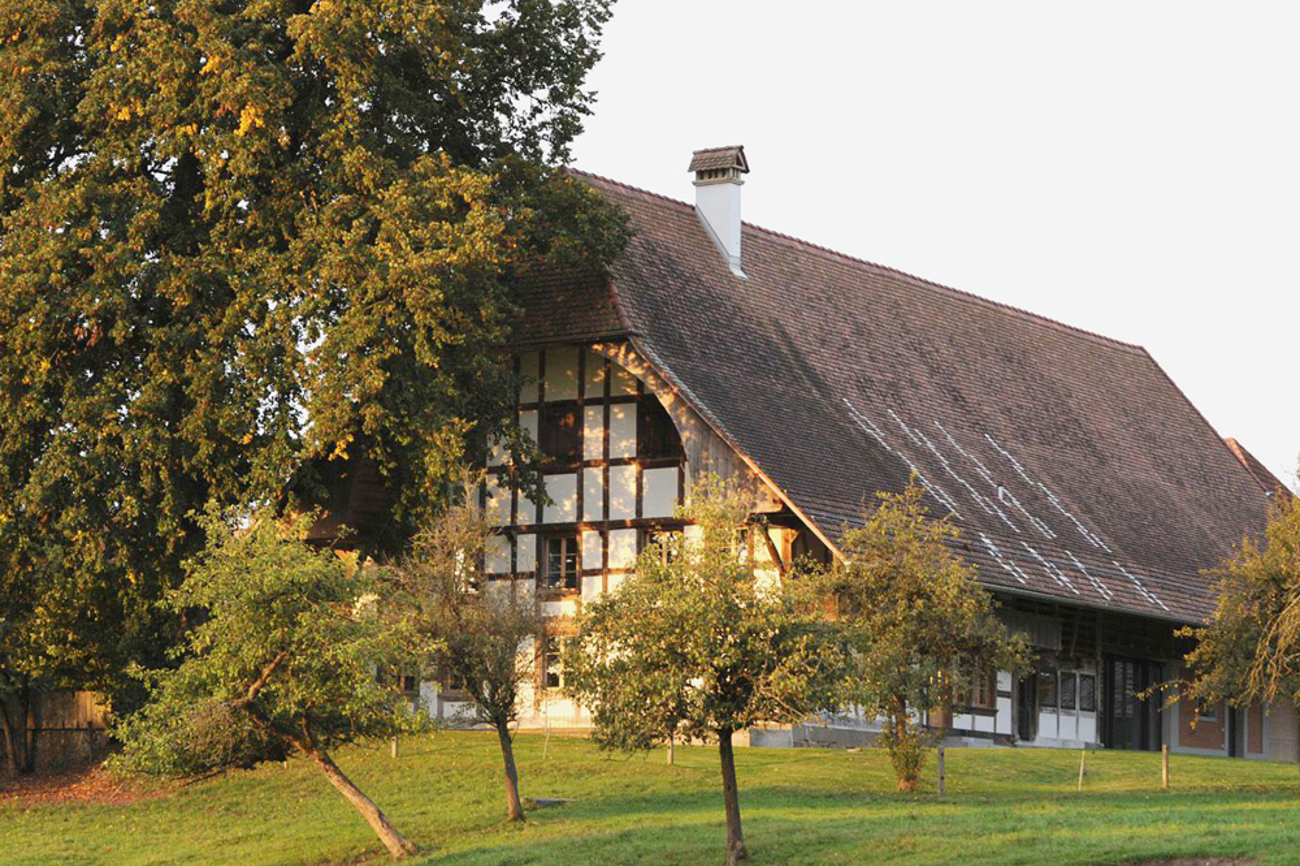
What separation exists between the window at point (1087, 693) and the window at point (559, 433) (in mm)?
12286

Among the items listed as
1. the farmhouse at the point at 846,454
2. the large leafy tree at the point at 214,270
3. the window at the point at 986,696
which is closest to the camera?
the large leafy tree at the point at 214,270

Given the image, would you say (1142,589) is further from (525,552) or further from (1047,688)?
(525,552)

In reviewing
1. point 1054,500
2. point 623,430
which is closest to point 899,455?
point 1054,500

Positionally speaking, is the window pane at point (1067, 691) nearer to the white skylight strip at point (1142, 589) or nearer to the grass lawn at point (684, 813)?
the white skylight strip at point (1142, 589)

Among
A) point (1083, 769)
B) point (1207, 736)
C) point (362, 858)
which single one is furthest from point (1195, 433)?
point (362, 858)

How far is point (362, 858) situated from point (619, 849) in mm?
4014

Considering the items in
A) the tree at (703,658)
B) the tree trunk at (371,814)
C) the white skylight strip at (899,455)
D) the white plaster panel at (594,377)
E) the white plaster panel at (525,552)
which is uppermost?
the white plaster panel at (594,377)

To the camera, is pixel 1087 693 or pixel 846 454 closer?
pixel 846 454

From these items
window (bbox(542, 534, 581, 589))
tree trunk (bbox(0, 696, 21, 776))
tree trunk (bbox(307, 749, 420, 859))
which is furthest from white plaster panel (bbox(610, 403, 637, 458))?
tree trunk (bbox(307, 749, 420, 859))

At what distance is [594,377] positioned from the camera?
135 feet

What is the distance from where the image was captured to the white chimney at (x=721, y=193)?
46.3 metres

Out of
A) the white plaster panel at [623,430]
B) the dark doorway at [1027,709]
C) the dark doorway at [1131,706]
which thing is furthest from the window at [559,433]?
the dark doorway at [1131,706]

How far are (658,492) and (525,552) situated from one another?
3381mm

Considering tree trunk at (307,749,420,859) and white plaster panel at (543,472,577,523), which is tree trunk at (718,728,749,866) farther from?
white plaster panel at (543,472,577,523)
